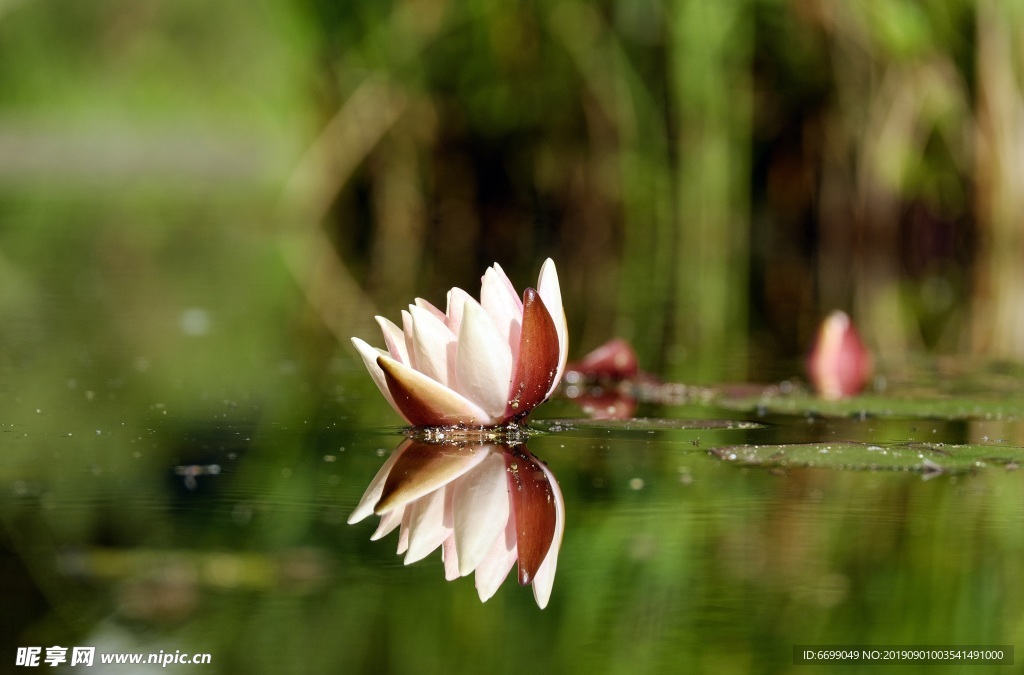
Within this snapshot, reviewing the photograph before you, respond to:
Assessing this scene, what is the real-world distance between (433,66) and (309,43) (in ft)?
1.86

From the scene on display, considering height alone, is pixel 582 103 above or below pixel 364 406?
above

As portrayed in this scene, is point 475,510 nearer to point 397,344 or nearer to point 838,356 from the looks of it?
point 397,344

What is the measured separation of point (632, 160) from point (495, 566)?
217 inches

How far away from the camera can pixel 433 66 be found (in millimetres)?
6758

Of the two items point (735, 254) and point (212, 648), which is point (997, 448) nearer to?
point (212, 648)

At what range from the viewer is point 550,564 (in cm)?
131

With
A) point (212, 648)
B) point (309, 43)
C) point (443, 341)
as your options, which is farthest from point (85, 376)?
point (309, 43)

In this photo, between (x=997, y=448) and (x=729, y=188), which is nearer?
(x=997, y=448)

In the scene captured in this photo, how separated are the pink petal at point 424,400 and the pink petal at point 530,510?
106 millimetres

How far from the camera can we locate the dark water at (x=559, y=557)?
43.3 inches

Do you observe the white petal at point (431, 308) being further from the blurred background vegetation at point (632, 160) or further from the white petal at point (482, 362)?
the blurred background vegetation at point (632, 160)

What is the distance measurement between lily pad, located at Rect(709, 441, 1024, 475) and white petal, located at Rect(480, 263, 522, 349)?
295 millimetres

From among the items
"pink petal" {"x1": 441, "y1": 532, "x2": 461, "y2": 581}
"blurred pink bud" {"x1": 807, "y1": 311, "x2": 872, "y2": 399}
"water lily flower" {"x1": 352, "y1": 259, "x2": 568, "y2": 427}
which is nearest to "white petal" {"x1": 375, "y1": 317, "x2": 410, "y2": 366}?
"water lily flower" {"x1": 352, "y1": 259, "x2": 568, "y2": 427}

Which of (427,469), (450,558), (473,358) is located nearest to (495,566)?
(450,558)
